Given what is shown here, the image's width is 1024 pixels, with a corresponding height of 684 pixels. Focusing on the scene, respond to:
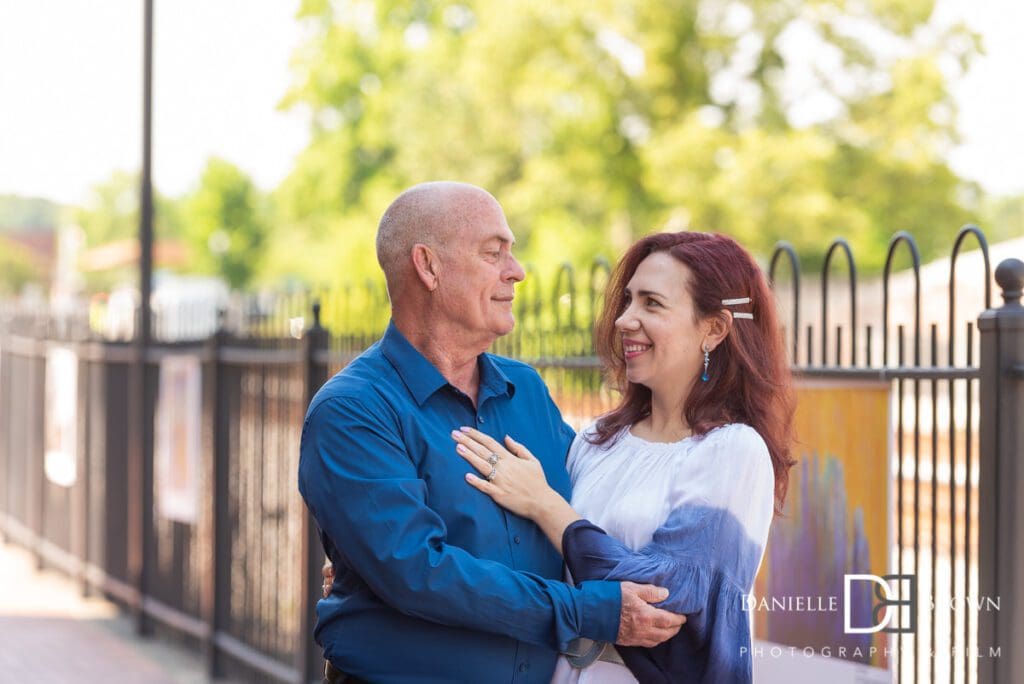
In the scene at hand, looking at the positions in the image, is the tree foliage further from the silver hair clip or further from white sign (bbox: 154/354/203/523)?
the silver hair clip

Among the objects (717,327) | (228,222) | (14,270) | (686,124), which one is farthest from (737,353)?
(14,270)

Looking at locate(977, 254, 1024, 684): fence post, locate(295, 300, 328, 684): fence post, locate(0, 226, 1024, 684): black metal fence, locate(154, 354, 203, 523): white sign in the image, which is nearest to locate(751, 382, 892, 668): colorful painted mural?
locate(0, 226, 1024, 684): black metal fence

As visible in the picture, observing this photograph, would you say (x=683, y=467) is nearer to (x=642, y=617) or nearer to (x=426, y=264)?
(x=642, y=617)

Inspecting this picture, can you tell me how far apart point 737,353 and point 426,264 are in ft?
2.46

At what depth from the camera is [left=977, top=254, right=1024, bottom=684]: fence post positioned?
3.39m

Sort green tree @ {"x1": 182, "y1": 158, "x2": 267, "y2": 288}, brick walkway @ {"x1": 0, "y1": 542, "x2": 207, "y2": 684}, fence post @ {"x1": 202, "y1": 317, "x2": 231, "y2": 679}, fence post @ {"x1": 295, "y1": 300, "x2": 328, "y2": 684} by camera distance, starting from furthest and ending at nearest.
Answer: green tree @ {"x1": 182, "y1": 158, "x2": 267, "y2": 288} < brick walkway @ {"x1": 0, "y1": 542, "x2": 207, "y2": 684} < fence post @ {"x1": 202, "y1": 317, "x2": 231, "y2": 679} < fence post @ {"x1": 295, "y1": 300, "x2": 328, "y2": 684}

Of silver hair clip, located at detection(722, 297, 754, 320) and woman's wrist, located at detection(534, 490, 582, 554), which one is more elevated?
silver hair clip, located at detection(722, 297, 754, 320)

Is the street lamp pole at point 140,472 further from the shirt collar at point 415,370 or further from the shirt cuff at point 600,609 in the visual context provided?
the shirt cuff at point 600,609

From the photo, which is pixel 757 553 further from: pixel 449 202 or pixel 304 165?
pixel 304 165

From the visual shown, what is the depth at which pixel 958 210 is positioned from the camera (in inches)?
1105

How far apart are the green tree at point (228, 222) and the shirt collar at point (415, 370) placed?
6061cm

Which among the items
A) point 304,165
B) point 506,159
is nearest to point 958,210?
point 506,159

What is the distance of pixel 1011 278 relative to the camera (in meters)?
3.48

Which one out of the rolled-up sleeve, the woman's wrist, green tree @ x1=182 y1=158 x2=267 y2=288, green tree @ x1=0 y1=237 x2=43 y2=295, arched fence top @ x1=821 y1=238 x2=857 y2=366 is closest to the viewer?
the rolled-up sleeve
